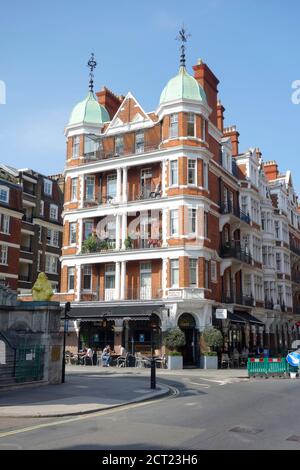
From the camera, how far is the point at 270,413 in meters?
12.5

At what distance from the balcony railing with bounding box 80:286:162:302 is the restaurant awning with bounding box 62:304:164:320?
3.02ft

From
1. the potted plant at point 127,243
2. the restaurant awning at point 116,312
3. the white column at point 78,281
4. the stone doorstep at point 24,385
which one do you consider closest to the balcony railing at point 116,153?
the potted plant at point 127,243

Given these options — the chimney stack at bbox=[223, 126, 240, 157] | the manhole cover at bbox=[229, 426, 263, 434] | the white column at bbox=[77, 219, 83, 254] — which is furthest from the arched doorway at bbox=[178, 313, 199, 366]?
the manhole cover at bbox=[229, 426, 263, 434]

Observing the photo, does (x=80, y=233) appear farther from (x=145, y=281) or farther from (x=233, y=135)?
(x=233, y=135)

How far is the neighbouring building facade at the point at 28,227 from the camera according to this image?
45.0 metres

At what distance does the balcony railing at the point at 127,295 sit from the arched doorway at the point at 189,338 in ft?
7.60

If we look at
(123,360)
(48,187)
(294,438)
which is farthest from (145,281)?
(294,438)

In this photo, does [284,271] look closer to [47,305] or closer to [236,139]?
[236,139]

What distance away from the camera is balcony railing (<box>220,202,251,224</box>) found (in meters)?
38.0

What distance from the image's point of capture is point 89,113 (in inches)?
1574

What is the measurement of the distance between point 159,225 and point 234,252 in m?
6.57

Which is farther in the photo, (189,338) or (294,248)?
(294,248)

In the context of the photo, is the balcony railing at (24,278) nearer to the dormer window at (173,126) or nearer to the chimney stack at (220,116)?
the dormer window at (173,126)

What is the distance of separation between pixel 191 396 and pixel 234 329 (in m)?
22.2
